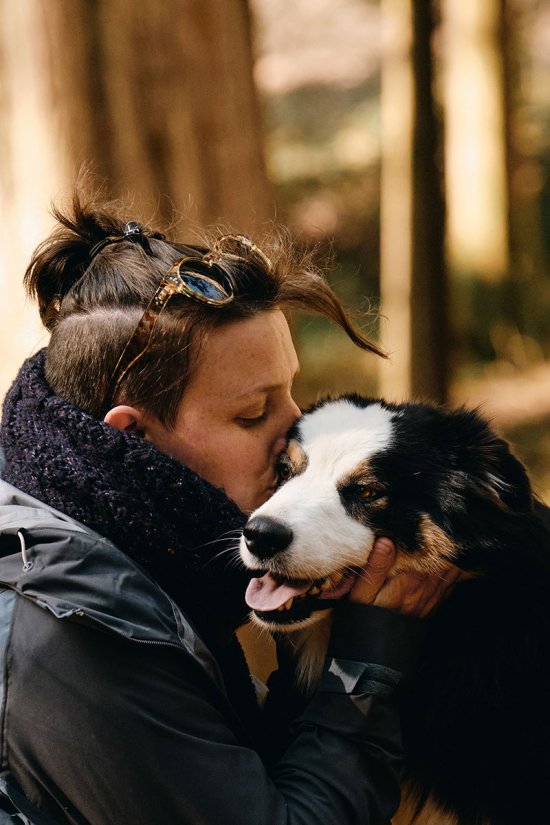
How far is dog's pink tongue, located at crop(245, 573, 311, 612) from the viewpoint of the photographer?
2.37 m

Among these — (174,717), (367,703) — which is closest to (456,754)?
(367,703)

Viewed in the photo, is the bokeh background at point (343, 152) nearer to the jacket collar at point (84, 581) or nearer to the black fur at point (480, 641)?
the black fur at point (480, 641)

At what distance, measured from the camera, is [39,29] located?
3.52m

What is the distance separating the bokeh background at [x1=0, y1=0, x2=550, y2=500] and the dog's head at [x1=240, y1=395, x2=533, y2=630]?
0.49 meters

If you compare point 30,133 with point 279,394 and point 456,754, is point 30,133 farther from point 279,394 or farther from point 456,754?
point 456,754

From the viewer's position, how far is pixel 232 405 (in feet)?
7.79

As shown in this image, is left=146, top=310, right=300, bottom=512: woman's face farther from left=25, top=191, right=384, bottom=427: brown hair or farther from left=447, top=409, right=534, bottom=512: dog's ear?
left=447, top=409, right=534, bottom=512: dog's ear

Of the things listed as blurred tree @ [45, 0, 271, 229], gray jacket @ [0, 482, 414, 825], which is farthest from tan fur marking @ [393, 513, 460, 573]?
blurred tree @ [45, 0, 271, 229]

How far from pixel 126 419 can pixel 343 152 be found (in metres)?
11.9

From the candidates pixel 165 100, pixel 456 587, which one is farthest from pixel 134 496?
pixel 165 100

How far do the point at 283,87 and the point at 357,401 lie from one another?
1251 cm

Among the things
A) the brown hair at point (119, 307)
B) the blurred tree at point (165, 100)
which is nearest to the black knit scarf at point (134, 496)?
the brown hair at point (119, 307)

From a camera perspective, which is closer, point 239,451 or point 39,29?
point 239,451

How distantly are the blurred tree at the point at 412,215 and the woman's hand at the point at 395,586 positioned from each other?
457 cm
